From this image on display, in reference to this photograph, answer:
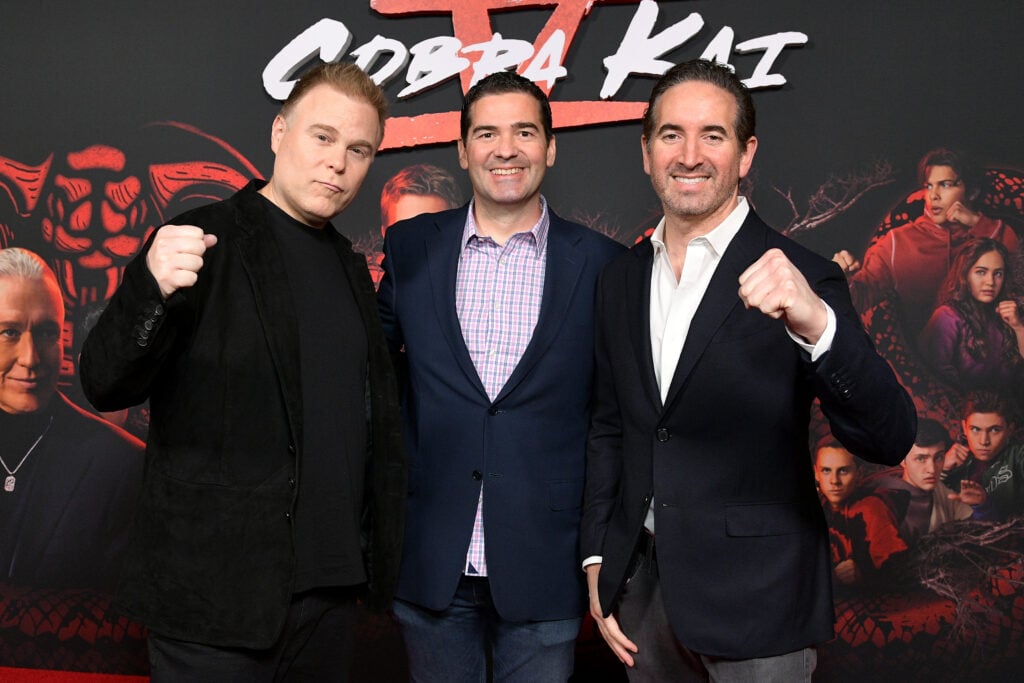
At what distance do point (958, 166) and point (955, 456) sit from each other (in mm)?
1026

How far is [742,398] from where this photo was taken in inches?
74.4

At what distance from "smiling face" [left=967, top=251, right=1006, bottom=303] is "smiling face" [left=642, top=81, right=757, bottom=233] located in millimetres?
1554

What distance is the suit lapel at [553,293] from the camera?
222 centimetres

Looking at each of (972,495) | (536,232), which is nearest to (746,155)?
(536,232)

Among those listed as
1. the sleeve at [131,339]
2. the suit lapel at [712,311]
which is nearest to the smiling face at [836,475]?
the suit lapel at [712,311]

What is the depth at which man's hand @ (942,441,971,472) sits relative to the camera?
3205 mm

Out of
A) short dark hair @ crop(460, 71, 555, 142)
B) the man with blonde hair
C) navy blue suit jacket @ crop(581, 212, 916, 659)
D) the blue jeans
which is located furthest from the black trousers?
short dark hair @ crop(460, 71, 555, 142)

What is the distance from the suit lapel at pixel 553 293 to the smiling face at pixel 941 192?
1.57 meters

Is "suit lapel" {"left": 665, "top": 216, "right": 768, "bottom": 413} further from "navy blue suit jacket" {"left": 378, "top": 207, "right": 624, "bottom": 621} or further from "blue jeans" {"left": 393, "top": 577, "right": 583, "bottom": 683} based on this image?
"blue jeans" {"left": 393, "top": 577, "right": 583, "bottom": 683}

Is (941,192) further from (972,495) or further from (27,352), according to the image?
(27,352)

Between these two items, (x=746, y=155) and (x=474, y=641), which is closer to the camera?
(x=746, y=155)

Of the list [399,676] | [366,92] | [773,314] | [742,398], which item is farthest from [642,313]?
[399,676]

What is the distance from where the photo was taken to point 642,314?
2.06 meters

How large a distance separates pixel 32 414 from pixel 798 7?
331 cm
